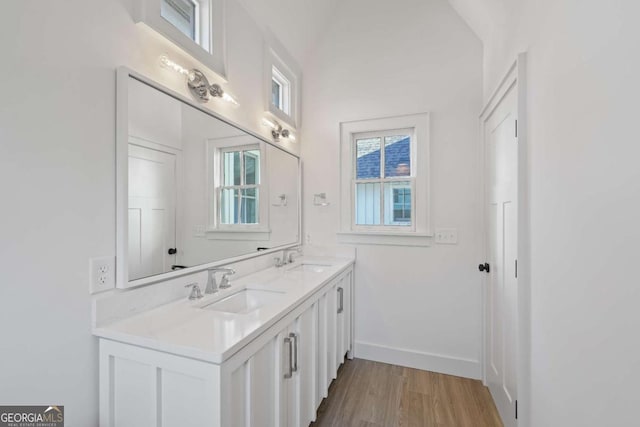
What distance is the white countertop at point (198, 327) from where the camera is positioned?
3.05 feet

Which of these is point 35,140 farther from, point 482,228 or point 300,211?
Answer: point 482,228

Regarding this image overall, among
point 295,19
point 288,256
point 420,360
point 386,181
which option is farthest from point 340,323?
point 295,19

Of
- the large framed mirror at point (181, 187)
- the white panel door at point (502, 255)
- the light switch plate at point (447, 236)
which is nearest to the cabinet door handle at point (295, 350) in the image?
the large framed mirror at point (181, 187)

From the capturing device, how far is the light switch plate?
7.75ft

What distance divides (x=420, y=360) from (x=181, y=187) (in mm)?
2397

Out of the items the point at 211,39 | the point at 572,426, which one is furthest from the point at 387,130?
the point at 572,426

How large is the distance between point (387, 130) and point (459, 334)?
6.34 feet

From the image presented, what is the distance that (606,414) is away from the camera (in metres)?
0.77

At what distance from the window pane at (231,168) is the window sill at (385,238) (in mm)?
1201

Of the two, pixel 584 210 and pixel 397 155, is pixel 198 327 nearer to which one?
pixel 584 210

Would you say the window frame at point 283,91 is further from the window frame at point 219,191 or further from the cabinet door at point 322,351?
the cabinet door at point 322,351

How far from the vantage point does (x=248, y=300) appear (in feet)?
5.72

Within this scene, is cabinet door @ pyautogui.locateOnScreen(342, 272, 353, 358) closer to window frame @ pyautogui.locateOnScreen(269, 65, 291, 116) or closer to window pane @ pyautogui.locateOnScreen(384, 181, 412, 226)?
window pane @ pyautogui.locateOnScreen(384, 181, 412, 226)

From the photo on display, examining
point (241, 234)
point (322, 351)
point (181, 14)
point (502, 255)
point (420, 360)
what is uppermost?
point (181, 14)
